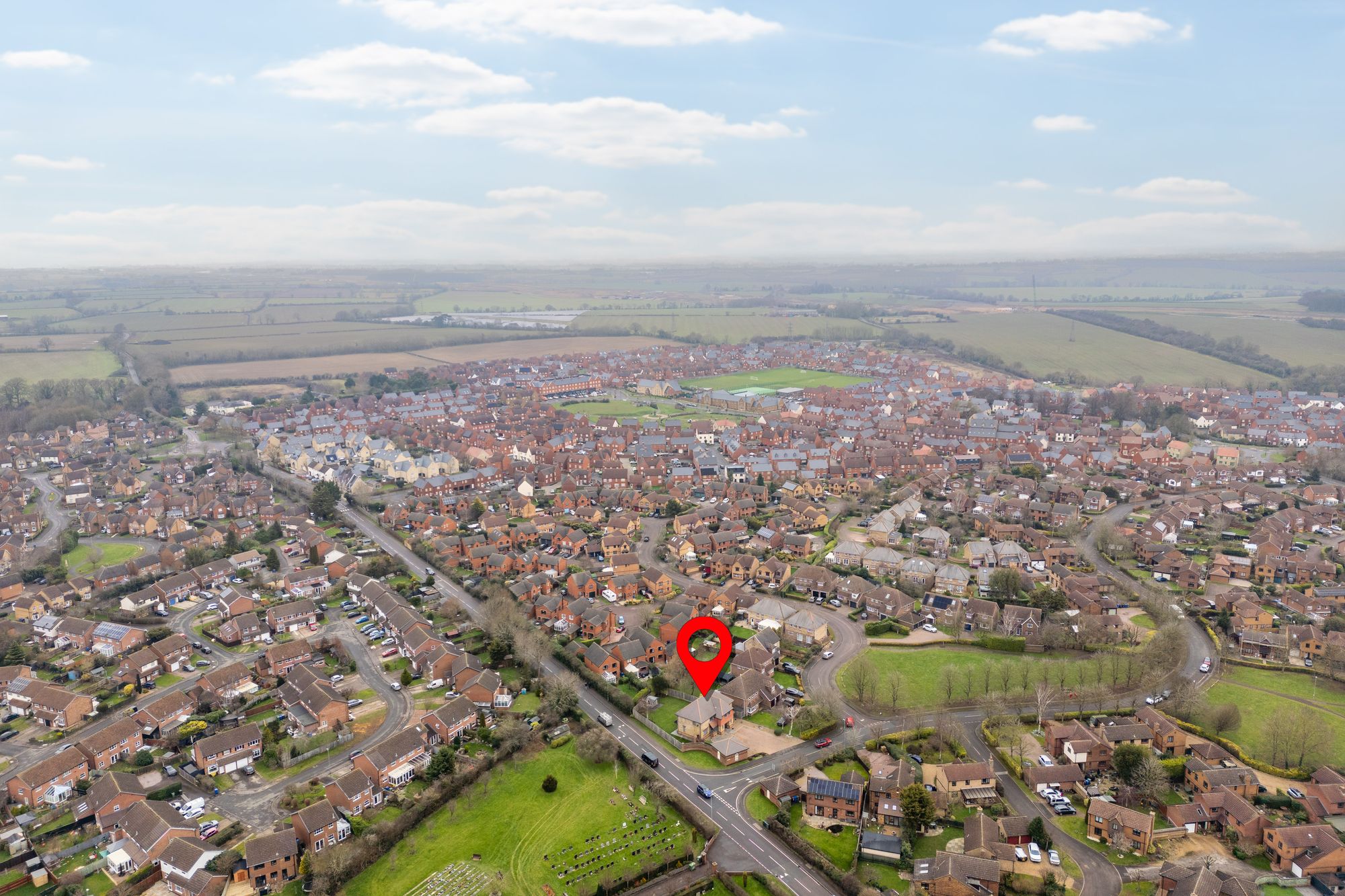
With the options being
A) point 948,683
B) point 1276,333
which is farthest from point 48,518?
point 1276,333

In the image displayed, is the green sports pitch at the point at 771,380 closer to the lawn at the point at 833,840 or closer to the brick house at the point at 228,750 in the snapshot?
the lawn at the point at 833,840

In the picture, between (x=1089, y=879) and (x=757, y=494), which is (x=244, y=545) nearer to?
(x=757, y=494)

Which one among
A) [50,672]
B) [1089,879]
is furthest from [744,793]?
[50,672]

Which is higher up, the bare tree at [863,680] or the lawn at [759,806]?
the bare tree at [863,680]

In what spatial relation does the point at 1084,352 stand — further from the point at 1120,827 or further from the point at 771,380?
the point at 1120,827

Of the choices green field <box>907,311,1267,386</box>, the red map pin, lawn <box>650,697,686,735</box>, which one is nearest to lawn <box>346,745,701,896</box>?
lawn <box>650,697,686,735</box>

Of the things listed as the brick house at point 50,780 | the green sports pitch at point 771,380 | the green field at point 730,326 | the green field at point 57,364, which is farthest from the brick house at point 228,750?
the green field at point 730,326
